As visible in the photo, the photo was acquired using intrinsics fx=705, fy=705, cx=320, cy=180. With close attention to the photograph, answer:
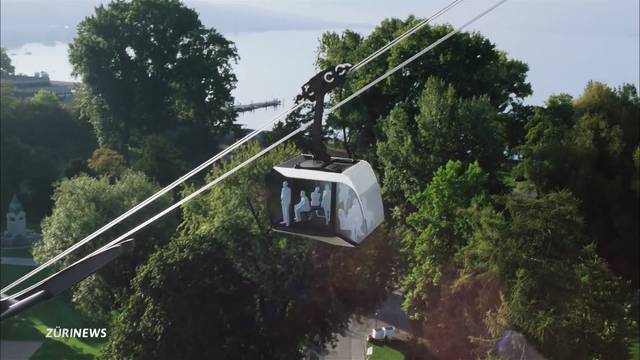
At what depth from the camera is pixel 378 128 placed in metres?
27.3

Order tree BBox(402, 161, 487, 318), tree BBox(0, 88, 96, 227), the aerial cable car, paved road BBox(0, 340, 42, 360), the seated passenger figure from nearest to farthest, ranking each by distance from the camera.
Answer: the aerial cable car < the seated passenger figure < tree BBox(402, 161, 487, 318) < paved road BBox(0, 340, 42, 360) < tree BBox(0, 88, 96, 227)

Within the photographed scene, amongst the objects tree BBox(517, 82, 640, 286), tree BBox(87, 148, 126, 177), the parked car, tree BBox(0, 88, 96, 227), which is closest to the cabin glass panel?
the parked car

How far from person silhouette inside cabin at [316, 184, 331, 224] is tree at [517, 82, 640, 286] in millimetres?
17283

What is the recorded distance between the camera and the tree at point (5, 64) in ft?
195

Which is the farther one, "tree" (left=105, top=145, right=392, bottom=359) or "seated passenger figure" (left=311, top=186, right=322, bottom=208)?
"tree" (left=105, top=145, right=392, bottom=359)

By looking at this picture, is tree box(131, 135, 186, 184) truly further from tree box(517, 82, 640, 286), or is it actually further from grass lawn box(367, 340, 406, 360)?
tree box(517, 82, 640, 286)

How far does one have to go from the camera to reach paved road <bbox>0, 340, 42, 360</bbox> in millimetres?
22812

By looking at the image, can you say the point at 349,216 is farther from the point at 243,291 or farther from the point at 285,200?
the point at 243,291

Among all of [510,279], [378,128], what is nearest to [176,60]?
[378,128]

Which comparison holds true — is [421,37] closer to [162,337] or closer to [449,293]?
[449,293]

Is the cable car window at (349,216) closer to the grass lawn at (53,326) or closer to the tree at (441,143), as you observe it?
the tree at (441,143)

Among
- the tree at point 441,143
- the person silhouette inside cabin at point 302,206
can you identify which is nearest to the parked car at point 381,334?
the tree at point 441,143

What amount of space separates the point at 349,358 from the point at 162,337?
703 cm

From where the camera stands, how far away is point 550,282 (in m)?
15.7
